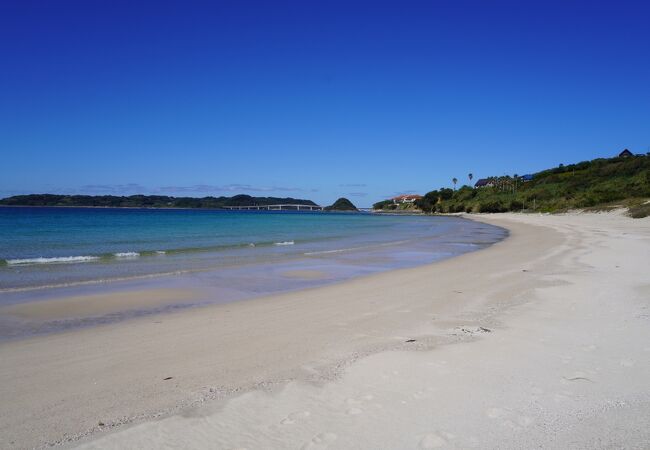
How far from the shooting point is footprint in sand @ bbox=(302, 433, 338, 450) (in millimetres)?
3500

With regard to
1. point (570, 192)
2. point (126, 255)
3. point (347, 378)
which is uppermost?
point (570, 192)

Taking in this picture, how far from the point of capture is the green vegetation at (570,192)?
56.5 m

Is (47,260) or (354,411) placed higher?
(354,411)

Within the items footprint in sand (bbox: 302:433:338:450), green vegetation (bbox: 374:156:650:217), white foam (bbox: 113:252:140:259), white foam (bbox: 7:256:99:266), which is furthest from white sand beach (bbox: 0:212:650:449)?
green vegetation (bbox: 374:156:650:217)

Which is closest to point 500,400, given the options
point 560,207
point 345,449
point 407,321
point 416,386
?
point 416,386

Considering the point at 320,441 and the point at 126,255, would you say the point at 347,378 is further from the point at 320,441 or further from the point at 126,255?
the point at 126,255

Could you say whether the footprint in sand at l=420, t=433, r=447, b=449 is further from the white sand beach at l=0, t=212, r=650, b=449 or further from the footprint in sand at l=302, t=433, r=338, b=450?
the footprint in sand at l=302, t=433, r=338, b=450

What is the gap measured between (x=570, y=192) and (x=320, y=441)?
85729mm

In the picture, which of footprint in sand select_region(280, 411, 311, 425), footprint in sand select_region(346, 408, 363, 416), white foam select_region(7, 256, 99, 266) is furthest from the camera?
white foam select_region(7, 256, 99, 266)

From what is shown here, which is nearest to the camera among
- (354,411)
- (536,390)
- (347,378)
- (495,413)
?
(495,413)

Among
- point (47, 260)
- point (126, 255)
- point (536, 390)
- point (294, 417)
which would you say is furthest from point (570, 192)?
point (294, 417)

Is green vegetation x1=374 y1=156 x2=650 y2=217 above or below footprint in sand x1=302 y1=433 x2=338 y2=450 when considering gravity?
above

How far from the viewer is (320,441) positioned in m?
3.58

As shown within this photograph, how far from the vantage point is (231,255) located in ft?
68.5
